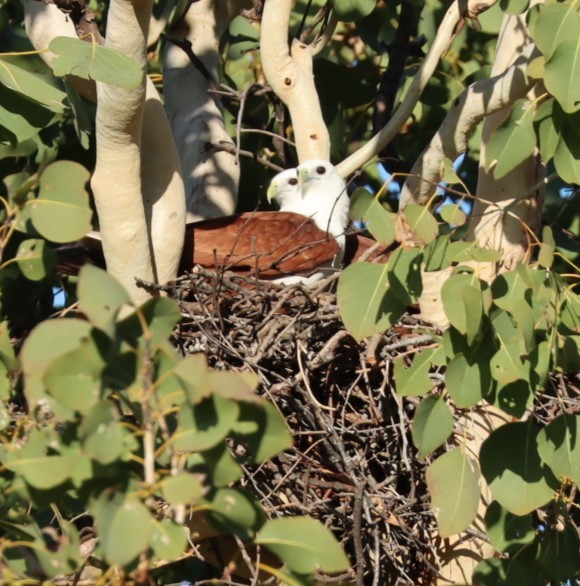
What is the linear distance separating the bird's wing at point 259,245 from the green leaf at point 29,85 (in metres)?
1.24

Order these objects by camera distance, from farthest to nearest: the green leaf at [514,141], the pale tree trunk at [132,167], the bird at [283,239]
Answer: the bird at [283,239] → the pale tree trunk at [132,167] → the green leaf at [514,141]

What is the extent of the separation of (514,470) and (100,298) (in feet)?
A: 5.70

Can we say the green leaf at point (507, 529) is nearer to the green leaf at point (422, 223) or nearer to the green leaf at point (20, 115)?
the green leaf at point (422, 223)

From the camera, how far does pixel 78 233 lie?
3070 mm

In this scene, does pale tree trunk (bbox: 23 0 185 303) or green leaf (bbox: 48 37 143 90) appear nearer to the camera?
green leaf (bbox: 48 37 143 90)

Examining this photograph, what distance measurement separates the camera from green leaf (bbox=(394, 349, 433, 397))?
12.7 feet

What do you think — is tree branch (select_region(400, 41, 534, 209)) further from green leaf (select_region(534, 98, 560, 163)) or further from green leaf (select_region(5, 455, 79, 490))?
green leaf (select_region(5, 455, 79, 490))

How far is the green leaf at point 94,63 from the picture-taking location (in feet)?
12.7

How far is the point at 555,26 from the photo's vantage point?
390 centimetres

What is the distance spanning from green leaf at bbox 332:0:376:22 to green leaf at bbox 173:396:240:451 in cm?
345

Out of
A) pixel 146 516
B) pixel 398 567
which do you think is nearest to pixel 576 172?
pixel 398 567

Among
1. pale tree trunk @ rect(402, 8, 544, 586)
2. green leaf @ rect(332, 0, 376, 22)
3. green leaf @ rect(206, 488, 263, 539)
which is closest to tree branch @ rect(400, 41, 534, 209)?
pale tree trunk @ rect(402, 8, 544, 586)

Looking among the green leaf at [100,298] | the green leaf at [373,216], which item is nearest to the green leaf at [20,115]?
the green leaf at [373,216]

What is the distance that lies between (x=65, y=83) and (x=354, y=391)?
1538mm
